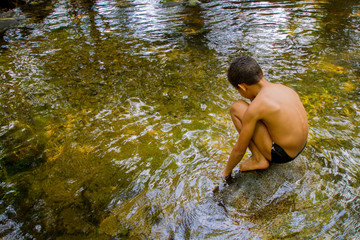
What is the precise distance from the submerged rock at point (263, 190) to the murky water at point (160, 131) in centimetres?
2

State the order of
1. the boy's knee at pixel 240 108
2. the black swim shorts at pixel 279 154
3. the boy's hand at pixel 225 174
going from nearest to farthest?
the black swim shorts at pixel 279 154, the boy's knee at pixel 240 108, the boy's hand at pixel 225 174

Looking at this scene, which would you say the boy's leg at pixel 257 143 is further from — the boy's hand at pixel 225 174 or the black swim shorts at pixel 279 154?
the boy's hand at pixel 225 174

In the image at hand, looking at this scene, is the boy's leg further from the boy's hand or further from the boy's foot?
the boy's hand

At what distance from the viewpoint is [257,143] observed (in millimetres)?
2561

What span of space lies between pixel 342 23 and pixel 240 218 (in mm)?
8012

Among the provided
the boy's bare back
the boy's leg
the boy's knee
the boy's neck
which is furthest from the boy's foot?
the boy's neck

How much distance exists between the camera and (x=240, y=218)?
2.45m

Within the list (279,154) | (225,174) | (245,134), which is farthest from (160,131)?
(279,154)

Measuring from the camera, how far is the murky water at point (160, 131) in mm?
2494

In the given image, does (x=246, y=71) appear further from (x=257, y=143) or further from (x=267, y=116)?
(x=257, y=143)

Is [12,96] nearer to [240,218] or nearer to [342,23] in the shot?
[240,218]

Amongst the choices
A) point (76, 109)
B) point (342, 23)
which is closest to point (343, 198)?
point (76, 109)

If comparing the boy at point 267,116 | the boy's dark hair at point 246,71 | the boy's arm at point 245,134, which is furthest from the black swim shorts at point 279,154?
the boy's dark hair at point 246,71

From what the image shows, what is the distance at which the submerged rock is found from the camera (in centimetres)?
252
